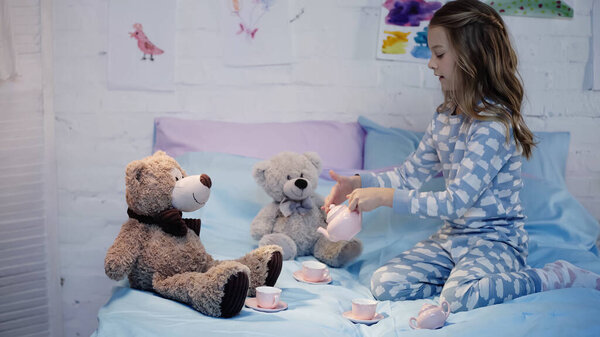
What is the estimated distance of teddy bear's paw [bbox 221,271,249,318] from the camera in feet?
3.99

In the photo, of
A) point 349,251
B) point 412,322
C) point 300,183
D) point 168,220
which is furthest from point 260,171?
point 412,322

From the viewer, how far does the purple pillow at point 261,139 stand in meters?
2.17

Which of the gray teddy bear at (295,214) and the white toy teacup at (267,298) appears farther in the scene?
the gray teddy bear at (295,214)

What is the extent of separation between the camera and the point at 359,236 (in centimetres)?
197

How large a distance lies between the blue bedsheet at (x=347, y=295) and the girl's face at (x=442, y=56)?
0.51 m

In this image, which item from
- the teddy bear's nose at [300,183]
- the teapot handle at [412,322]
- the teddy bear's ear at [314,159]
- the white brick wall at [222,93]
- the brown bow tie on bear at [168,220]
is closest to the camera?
the teapot handle at [412,322]

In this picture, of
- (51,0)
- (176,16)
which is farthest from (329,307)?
(51,0)

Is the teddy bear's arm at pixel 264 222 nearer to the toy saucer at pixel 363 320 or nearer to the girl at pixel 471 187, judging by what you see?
the girl at pixel 471 187

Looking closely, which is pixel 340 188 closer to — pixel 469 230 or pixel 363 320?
pixel 469 230

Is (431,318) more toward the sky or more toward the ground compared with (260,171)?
more toward the ground

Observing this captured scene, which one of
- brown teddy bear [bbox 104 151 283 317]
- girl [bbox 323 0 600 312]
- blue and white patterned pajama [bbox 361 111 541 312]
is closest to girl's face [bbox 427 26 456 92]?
girl [bbox 323 0 600 312]

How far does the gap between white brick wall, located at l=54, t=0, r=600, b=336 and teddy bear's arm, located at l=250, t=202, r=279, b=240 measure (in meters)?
0.63

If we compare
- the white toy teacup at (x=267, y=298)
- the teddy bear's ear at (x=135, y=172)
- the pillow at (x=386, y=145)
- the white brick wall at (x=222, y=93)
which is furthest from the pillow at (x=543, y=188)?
the teddy bear's ear at (x=135, y=172)

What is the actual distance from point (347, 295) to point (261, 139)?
86 centimetres
